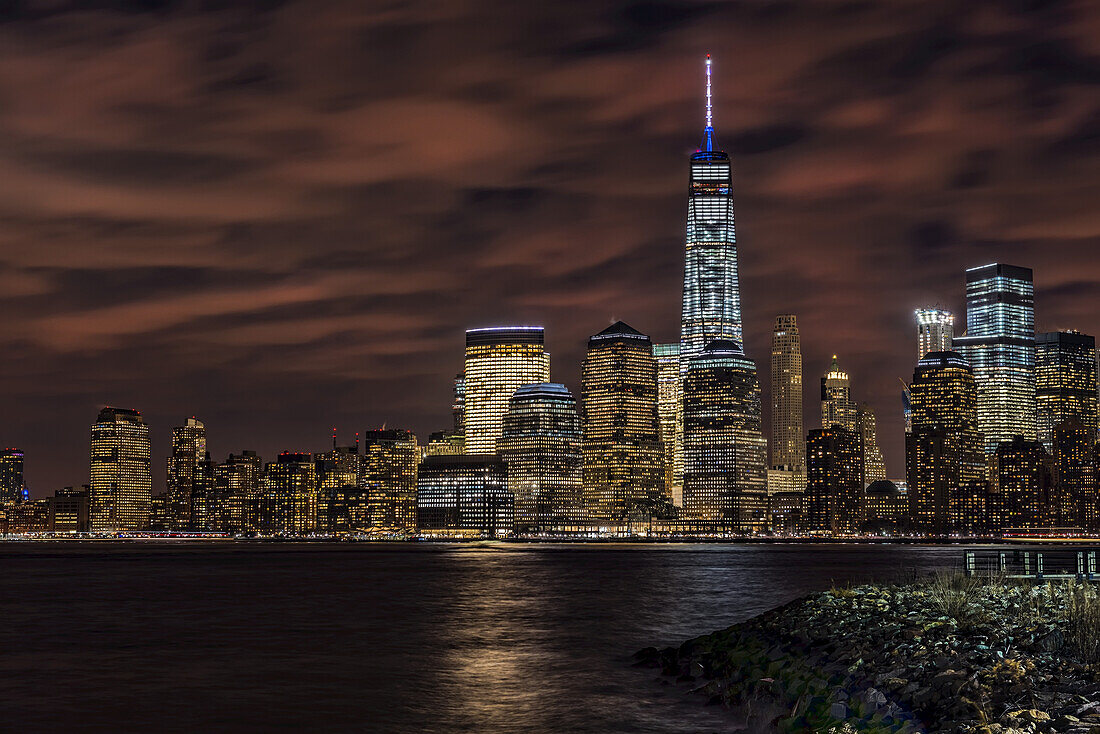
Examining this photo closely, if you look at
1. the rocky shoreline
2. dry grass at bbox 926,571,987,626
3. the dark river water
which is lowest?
the dark river water

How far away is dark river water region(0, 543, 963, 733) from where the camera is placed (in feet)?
121

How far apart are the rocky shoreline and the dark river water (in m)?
2.13

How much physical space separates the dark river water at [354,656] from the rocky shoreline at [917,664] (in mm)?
2125

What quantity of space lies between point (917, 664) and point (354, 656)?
30.9 meters

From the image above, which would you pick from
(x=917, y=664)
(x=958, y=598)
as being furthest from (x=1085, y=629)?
(x=958, y=598)

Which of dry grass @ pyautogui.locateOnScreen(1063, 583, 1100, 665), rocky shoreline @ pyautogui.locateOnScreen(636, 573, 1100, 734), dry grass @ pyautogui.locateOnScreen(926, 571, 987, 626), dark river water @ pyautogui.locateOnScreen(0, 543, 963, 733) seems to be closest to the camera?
rocky shoreline @ pyautogui.locateOnScreen(636, 573, 1100, 734)

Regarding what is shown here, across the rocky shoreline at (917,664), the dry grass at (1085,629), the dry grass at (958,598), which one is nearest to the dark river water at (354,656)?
the rocky shoreline at (917,664)

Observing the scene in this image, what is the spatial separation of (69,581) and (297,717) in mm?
102896

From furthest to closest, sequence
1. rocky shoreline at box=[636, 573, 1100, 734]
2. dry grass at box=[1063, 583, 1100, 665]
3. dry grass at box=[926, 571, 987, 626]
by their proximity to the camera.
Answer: dry grass at box=[926, 571, 987, 626] → dry grass at box=[1063, 583, 1100, 665] → rocky shoreline at box=[636, 573, 1100, 734]

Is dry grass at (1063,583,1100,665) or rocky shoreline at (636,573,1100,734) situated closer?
rocky shoreline at (636,573,1100,734)

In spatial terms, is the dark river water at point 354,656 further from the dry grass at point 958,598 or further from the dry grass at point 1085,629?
the dry grass at point 1085,629

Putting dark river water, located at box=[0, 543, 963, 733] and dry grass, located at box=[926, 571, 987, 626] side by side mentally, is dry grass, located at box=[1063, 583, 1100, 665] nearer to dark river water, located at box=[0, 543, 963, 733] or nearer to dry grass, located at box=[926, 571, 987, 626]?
dry grass, located at box=[926, 571, 987, 626]

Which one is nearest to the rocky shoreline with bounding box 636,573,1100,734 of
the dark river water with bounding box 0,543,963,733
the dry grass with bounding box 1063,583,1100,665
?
the dry grass with bounding box 1063,583,1100,665

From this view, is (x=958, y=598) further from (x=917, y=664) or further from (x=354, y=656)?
(x=354, y=656)
